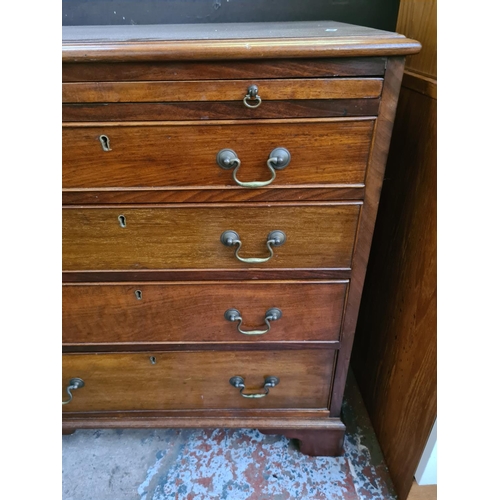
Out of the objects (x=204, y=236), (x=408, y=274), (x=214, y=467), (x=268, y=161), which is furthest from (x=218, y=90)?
(x=214, y=467)

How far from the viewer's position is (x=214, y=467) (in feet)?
3.59

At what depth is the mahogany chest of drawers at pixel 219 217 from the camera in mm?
655

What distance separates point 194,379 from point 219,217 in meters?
0.44

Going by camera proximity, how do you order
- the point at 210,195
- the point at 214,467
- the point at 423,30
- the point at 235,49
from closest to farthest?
the point at 235,49, the point at 210,195, the point at 423,30, the point at 214,467

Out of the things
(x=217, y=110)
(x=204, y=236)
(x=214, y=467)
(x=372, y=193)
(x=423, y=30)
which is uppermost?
(x=423, y=30)

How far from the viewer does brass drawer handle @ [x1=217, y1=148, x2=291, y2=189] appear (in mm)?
698

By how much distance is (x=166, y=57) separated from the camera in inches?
24.7

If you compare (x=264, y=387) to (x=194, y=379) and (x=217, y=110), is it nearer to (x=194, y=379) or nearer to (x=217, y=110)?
(x=194, y=379)

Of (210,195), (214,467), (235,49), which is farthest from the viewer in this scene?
(214,467)

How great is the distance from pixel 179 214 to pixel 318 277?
308 millimetres

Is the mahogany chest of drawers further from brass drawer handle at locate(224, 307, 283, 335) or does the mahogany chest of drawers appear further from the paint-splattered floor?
the paint-splattered floor

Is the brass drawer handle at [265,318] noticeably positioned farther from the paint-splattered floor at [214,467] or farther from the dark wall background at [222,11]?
the dark wall background at [222,11]

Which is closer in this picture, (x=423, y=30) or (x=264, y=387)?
(x=423, y=30)

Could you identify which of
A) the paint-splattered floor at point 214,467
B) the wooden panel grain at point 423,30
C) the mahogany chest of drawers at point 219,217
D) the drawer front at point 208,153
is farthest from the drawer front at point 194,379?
the wooden panel grain at point 423,30
